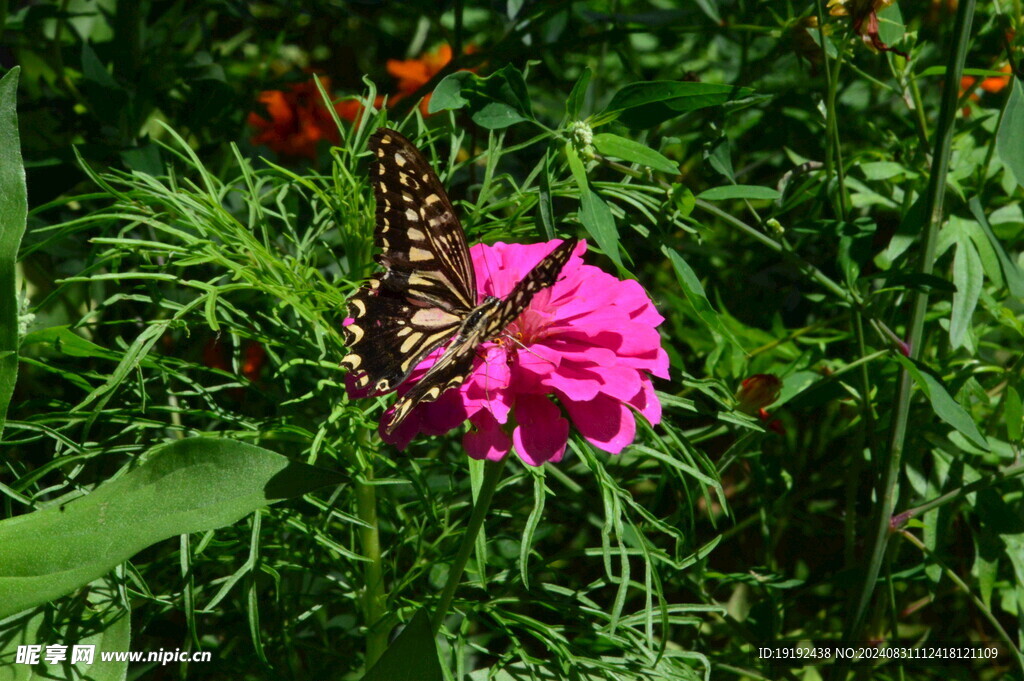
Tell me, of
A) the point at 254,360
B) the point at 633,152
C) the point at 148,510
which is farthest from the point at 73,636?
the point at 633,152

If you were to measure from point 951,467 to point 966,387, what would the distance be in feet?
0.24

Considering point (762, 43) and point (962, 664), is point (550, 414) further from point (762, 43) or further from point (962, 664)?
point (762, 43)

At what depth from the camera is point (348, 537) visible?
764 millimetres

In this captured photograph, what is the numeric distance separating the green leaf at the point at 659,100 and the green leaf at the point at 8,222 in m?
0.38

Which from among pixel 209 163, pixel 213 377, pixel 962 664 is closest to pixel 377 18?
pixel 209 163

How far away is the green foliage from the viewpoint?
61 centimetres

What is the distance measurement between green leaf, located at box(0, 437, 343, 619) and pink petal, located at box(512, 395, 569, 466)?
0.11 metres

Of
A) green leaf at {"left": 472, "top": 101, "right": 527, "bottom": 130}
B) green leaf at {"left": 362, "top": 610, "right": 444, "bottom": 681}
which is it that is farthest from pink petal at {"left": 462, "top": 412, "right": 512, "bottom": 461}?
green leaf at {"left": 472, "top": 101, "right": 527, "bottom": 130}

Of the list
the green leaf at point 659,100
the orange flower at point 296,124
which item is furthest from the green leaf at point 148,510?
the orange flower at point 296,124

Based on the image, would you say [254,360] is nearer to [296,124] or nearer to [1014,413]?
[296,124]

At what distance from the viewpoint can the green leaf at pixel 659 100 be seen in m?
0.61

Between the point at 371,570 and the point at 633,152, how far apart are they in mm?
364

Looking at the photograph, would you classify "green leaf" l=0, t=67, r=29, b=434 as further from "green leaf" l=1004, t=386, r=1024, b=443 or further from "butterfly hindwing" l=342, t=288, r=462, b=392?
"green leaf" l=1004, t=386, r=1024, b=443

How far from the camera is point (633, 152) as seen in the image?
1.94ft
